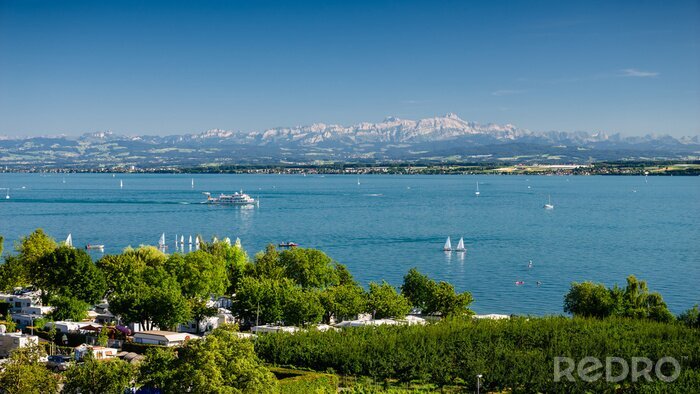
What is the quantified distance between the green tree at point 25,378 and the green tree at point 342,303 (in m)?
12.2

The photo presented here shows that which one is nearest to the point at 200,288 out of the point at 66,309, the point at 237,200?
the point at 66,309

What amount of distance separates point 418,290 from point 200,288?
9025 mm

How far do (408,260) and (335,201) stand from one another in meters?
54.5

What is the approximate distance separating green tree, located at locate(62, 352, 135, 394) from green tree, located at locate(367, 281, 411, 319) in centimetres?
1237

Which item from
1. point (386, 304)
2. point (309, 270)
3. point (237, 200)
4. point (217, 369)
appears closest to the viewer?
point (217, 369)

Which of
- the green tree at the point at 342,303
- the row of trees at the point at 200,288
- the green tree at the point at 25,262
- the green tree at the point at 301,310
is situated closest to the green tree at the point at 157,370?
the row of trees at the point at 200,288

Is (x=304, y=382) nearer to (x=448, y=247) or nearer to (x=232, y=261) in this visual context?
(x=232, y=261)

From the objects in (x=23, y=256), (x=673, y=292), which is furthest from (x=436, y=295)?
(x=23, y=256)

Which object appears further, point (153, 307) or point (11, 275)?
point (11, 275)

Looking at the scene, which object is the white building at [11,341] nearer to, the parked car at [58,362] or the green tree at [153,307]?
the parked car at [58,362]

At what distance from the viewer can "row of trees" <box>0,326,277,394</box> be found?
15.9m

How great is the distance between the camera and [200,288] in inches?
1182

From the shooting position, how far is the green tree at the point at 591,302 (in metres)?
29.7

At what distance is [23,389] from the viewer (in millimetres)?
17000
